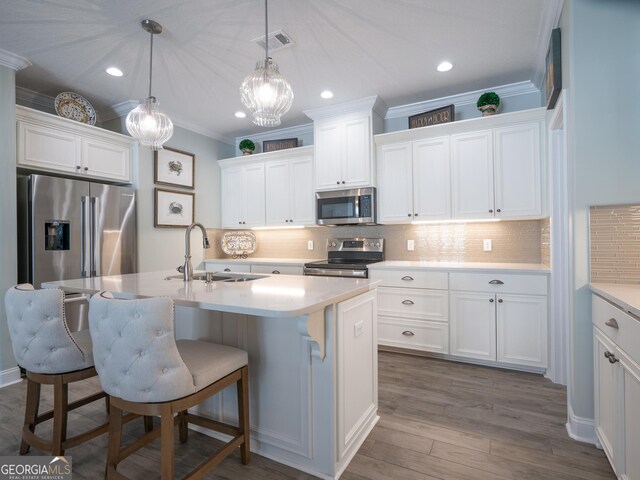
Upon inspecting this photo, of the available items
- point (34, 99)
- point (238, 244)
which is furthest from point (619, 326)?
point (34, 99)

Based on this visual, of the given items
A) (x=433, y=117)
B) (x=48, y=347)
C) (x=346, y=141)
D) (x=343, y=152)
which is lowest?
(x=48, y=347)

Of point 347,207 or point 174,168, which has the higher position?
point 174,168

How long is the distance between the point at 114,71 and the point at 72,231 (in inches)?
58.7

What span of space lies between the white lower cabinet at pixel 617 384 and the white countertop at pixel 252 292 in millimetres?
1102

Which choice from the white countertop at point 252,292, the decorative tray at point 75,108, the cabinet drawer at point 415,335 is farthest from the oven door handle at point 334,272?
the decorative tray at point 75,108

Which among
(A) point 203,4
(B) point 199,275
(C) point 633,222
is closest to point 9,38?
(A) point 203,4

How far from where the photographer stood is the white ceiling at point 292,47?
2.22 meters

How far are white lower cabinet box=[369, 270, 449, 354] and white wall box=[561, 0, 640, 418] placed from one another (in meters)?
1.24

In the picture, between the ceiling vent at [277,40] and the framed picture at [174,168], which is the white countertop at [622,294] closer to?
Result: the ceiling vent at [277,40]

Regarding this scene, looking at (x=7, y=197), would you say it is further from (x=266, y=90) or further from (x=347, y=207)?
(x=347, y=207)

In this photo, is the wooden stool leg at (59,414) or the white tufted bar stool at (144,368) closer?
the white tufted bar stool at (144,368)

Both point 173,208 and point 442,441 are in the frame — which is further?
point 173,208

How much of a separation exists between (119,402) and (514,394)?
8.27ft

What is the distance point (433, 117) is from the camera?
139 inches
